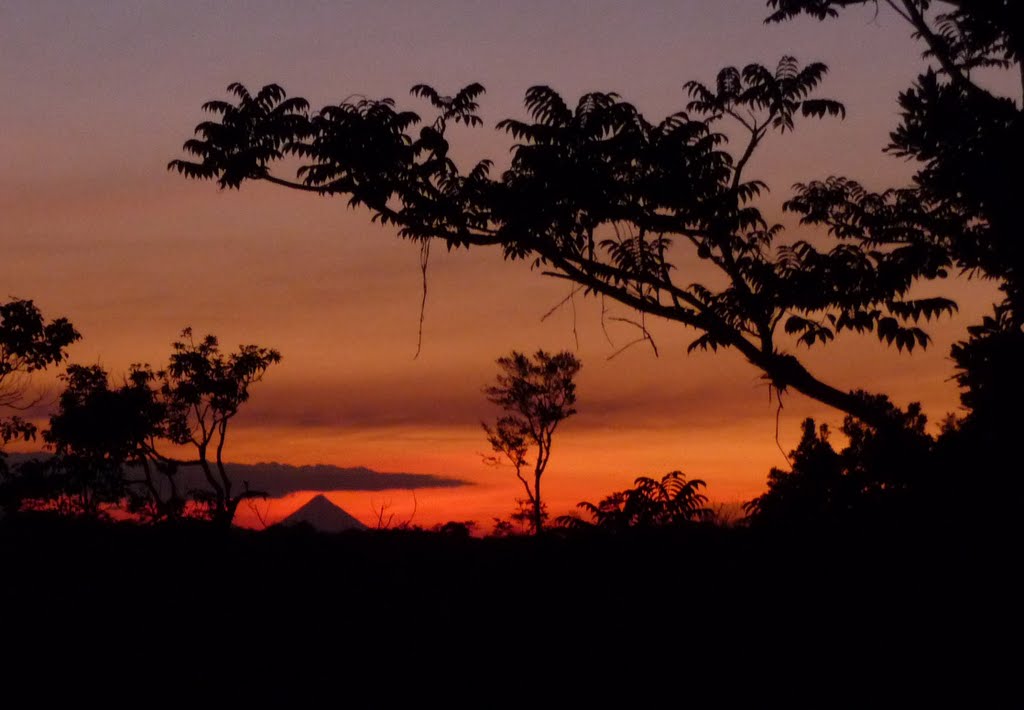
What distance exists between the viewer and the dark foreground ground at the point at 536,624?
9.26 m

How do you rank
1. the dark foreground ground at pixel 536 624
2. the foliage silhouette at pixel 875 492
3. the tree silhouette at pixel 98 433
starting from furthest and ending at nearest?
the tree silhouette at pixel 98 433 → the foliage silhouette at pixel 875 492 → the dark foreground ground at pixel 536 624

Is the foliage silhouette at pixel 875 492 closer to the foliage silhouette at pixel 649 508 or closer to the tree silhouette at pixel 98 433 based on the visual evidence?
the foliage silhouette at pixel 649 508

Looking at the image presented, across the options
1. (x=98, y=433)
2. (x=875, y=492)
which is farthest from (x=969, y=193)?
(x=98, y=433)

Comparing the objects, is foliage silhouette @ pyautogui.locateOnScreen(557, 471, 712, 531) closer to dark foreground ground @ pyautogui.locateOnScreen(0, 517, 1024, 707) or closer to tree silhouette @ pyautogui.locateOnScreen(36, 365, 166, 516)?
dark foreground ground @ pyautogui.locateOnScreen(0, 517, 1024, 707)

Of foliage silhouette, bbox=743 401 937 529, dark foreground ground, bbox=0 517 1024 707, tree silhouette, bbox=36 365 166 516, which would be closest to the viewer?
dark foreground ground, bbox=0 517 1024 707

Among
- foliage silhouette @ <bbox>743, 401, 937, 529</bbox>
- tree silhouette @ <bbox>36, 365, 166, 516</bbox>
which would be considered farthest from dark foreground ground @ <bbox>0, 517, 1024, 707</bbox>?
tree silhouette @ <bbox>36, 365, 166, 516</bbox>

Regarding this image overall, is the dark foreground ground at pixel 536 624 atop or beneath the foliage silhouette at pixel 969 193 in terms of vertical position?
beneath

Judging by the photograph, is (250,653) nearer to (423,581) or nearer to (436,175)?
(423,581)

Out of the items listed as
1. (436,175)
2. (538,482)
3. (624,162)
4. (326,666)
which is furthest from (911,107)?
(538,482)

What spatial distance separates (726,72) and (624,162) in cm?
276

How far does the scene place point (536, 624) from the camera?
10.8m

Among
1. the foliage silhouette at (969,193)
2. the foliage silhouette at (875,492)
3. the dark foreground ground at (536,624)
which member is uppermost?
the foliage silhouette at (969,193)

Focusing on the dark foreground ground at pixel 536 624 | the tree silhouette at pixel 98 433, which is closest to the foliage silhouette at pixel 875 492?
the dark foreground ground at pixel 536 624

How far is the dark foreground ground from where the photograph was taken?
364 inches
